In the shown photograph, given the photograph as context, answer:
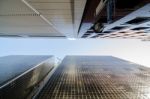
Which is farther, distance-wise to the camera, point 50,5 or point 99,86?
point 99,86

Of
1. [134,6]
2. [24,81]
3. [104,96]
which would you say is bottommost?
[104,96]

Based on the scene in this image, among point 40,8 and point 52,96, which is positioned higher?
point 40,8

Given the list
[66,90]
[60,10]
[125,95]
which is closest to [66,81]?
[66,90]

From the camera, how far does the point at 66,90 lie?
33781 millimetres

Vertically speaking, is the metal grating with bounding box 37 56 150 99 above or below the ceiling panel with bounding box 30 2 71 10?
below

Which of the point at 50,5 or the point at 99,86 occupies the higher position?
the point at 50,5

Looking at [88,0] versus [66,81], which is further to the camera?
[66,81]

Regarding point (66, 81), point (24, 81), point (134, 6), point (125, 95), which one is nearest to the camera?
point (134, 6)

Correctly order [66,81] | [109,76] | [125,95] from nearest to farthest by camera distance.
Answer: [125,95]
[66,81]
[109,76]

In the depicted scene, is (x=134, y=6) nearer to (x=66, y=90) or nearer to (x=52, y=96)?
(x=52, y=96)

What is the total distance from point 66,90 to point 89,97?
443cm

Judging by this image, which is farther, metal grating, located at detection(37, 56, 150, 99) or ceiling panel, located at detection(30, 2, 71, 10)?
metal grating, located at detection(37, 56, 150, 99)

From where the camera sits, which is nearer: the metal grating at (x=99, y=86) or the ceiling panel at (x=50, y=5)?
the ceiling panel at (x=50, y=5)

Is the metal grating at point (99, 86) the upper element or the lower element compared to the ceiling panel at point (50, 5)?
lower
